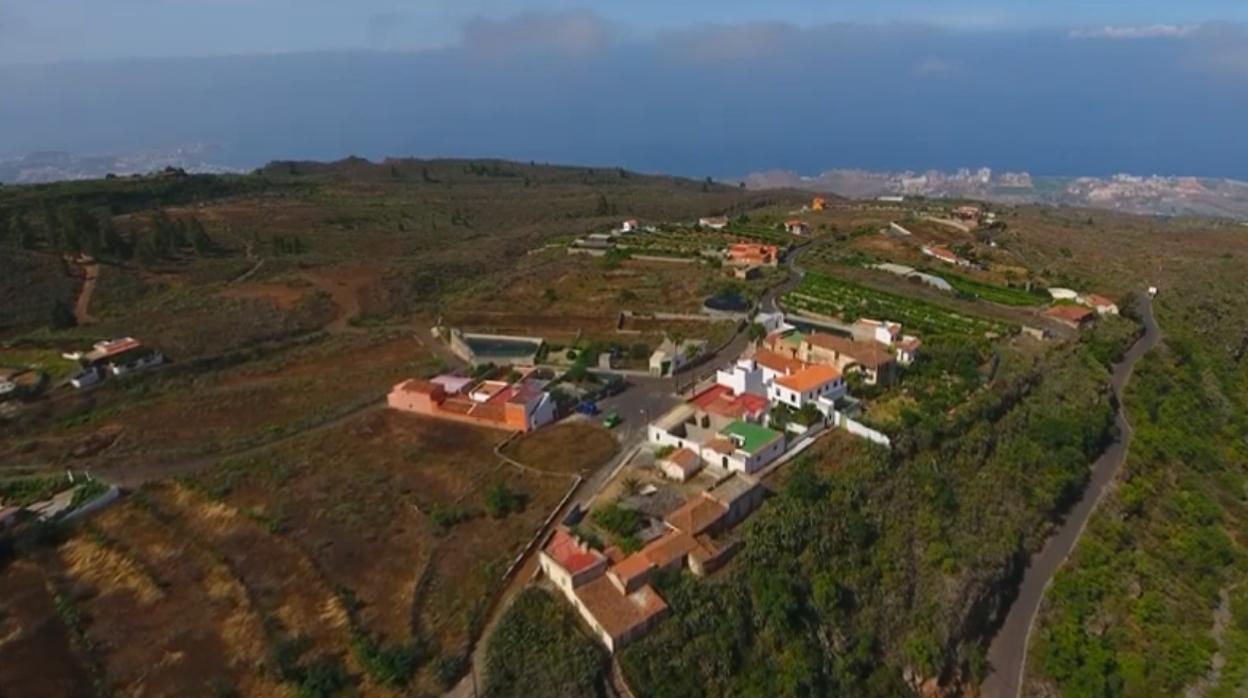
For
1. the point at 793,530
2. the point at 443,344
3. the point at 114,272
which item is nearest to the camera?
the point at 793,530

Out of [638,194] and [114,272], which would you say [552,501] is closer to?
[114,272]

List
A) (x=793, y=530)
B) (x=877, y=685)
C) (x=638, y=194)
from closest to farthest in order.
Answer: (x=877, y=685) → (x=793, y=530) → (x=638, y=194)

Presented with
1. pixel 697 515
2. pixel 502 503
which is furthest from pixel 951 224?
pixel 502 503

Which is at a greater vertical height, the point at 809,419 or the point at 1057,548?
the point at 809,419

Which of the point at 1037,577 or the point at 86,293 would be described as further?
the point at 86,293

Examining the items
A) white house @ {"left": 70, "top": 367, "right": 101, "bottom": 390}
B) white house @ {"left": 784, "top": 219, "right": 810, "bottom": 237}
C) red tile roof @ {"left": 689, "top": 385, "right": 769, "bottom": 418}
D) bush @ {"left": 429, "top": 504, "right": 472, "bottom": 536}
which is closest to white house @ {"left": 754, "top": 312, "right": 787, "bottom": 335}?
red tile roof @ {"left": 689, "top": 385, "right": 769, "bottom": 418}

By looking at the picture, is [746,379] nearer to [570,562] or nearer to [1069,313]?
[570,562]

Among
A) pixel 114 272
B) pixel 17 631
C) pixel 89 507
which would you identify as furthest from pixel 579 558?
pixel 114 272

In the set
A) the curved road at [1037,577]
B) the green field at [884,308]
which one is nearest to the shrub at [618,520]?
the curved road at [1037,577]

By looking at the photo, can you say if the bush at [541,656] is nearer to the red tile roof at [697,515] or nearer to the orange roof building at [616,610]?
the orange roof building at [616,610]
